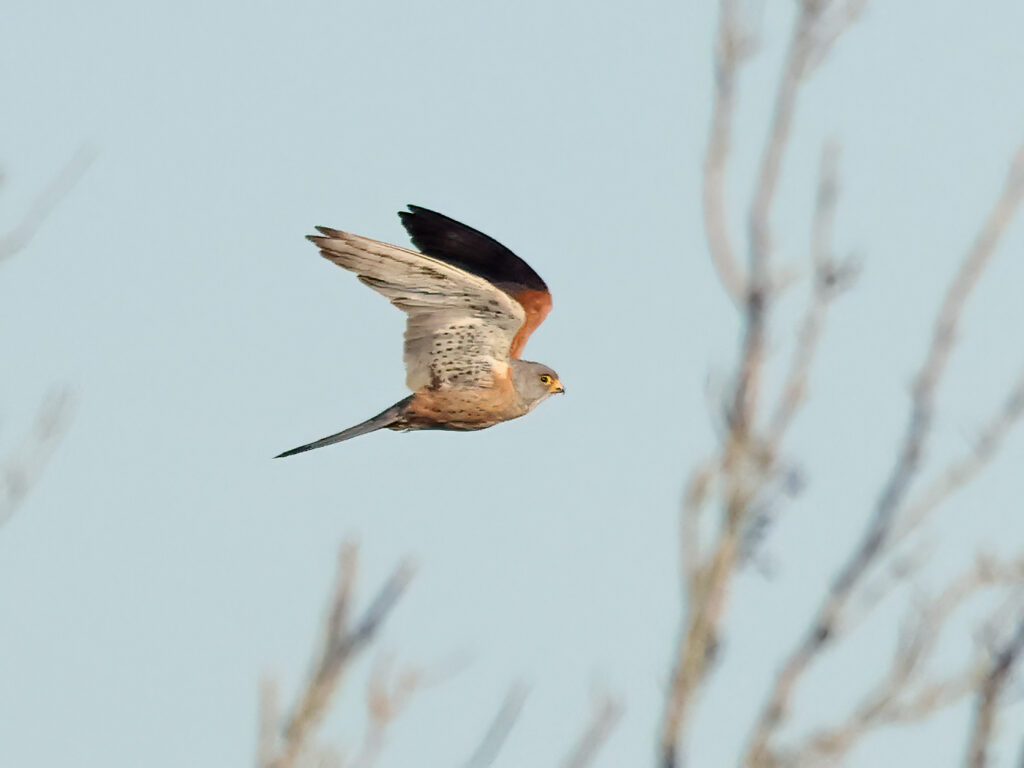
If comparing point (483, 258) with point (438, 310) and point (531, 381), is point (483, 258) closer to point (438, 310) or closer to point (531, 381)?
point (531, 381)

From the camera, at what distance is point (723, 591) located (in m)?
2.75

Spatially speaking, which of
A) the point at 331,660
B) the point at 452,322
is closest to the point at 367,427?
the point at 452,322

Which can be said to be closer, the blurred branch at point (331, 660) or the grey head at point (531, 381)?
the blurred branch at point (331, 660)

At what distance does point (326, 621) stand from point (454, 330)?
639 cm

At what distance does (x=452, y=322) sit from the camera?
9516 millimetres

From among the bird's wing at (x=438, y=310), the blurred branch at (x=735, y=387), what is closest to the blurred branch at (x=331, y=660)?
the blurred branch at (x=735, y=387)

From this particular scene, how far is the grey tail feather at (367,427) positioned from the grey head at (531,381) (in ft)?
2.52

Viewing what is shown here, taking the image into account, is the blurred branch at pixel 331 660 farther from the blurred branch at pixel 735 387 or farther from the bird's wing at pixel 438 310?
the bird's wing at pixel 438 310

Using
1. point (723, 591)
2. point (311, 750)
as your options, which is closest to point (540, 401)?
point (311, 750)

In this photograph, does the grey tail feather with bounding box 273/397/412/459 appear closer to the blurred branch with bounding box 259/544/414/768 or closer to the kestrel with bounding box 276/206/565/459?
the kestrel with bounding box 276/206/565/459

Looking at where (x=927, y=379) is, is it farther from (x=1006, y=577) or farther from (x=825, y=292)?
(x=1006, y=577)

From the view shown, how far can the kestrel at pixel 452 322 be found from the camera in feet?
29.1

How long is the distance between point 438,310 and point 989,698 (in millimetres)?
6792

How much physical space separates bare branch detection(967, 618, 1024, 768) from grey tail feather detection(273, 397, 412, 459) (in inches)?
269
